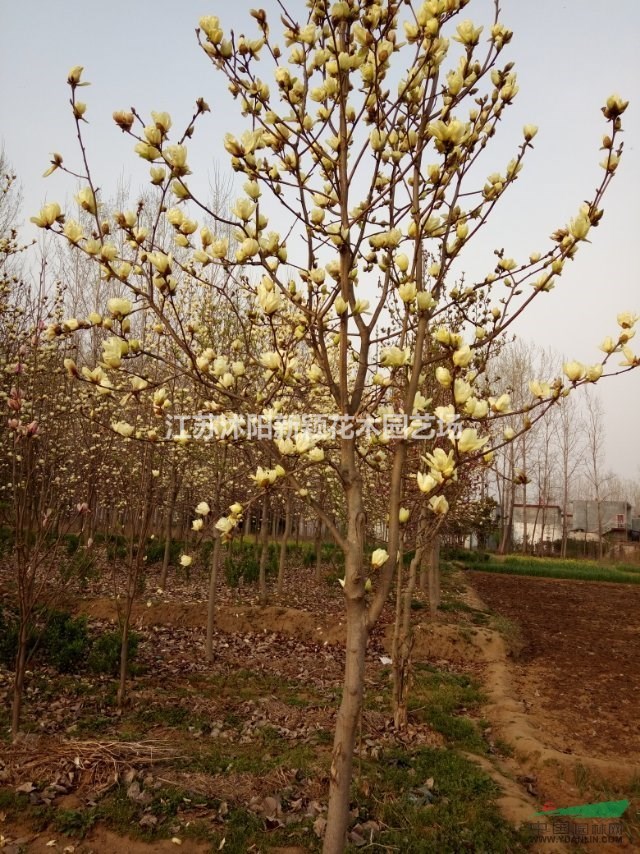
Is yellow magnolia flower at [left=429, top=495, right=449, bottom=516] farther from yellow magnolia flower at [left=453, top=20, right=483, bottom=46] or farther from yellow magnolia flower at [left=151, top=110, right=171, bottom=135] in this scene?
yellow magnolia flower at [left=453, top=20, right=483, bottom=46]

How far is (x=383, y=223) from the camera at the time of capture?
2.33m

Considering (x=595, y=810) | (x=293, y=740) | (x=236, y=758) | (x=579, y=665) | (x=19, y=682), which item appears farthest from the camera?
(x=579, y=665)

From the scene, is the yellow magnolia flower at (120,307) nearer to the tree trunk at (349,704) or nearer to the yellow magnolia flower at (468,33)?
the tree trunk at (349,704)

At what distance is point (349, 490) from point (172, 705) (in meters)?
3.83

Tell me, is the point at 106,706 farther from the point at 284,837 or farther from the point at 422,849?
the point at 422,849

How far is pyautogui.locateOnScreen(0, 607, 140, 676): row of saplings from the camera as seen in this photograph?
520 cm

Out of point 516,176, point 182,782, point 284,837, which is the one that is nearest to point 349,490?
point 516,176

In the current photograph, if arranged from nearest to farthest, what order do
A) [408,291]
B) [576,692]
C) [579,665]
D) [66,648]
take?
1. [408,291]
2. [66,648]
3. [576,692]
4. [579,665]

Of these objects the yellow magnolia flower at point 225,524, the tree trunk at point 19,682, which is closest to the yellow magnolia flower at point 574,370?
the yellow magnolia flower at point 225,524

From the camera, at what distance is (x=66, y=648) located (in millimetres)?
5242

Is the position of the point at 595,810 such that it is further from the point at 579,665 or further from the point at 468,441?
the point at 579,665

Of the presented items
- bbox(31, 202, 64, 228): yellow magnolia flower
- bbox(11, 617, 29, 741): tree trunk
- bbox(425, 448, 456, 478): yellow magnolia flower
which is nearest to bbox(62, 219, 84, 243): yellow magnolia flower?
bbox(31, 202, 64, 228): yellow magnolia flower

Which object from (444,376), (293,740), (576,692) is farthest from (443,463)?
(576,692)

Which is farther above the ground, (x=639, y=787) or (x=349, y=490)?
(x=349, y=490)
